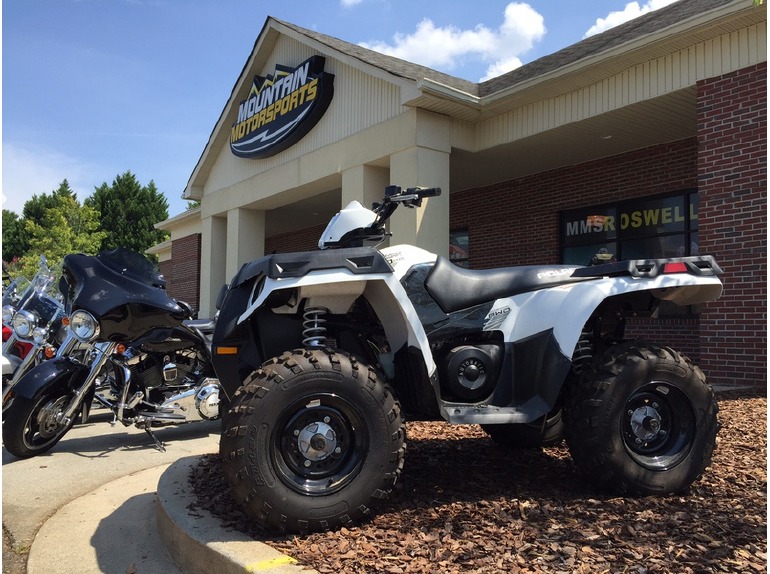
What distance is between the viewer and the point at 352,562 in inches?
98.6

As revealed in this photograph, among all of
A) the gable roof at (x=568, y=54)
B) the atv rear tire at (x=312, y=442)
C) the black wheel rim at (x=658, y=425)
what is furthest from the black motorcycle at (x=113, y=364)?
the gable roof at (x=568, y=54)

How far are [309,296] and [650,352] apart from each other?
5.79 feet

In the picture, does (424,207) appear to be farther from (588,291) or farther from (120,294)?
(588,291)

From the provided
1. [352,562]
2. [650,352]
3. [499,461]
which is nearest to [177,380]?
[499,461]

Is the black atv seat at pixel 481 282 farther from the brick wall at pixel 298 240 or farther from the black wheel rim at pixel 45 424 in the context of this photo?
the brick wall at pixel 298 240

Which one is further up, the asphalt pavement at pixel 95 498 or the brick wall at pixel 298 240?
the brick wall at pixel 298 240

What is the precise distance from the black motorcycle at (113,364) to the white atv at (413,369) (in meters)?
2.26

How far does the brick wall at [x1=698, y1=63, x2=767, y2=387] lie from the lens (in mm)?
7469

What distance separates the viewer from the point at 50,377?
5148 mm

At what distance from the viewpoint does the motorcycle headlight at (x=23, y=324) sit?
5.66 metres

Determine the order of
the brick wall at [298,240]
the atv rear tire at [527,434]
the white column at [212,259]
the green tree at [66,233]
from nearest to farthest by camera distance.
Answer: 1. the atv rear tire at [527,434]
2. the white column at [212,259]
3. the brick wall at [298,240]
4. the green tree at [66,233]

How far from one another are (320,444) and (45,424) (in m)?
3.47

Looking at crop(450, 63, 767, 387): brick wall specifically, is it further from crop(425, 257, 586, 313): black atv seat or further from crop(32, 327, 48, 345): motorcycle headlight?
crop(32, 327, 48, 345): motorcycle headlight

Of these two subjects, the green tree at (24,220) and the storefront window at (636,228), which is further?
the green tree at (24,220)
